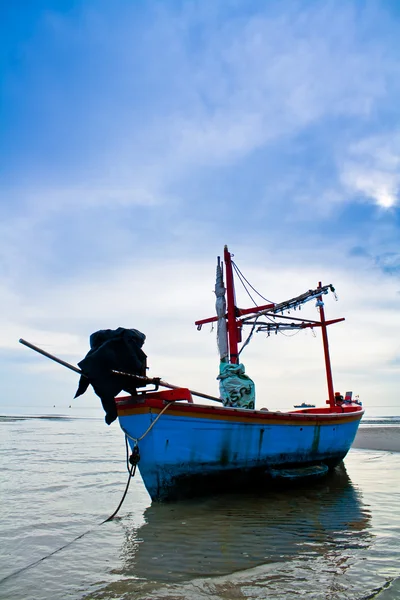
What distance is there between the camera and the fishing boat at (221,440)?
7355 millimetres

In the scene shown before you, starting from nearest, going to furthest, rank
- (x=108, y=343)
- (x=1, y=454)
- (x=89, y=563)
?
1. (x=89, y=563)
2. (x=108, y=343)
3. (x=1, y=454)

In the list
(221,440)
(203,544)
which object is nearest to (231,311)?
(221,440)

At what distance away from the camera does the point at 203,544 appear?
5.33 m

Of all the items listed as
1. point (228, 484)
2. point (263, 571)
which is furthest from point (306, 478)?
point (263, 571)

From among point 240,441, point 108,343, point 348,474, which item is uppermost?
point 108,343

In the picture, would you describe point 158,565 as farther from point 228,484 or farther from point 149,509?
point 228,484

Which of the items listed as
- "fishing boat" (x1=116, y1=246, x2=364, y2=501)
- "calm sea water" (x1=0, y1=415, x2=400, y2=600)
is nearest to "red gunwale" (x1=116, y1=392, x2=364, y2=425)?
"fishing boat" (x1=116, y1=246, x2=364, y2=501)

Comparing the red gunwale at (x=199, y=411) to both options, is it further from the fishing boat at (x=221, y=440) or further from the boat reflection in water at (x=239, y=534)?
the boat reflection in water at (x=239, y=534)

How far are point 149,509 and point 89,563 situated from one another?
9.07 ft

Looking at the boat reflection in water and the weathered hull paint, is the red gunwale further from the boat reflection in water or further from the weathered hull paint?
the boat reflection in water

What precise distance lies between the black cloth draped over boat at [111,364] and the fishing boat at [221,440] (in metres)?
0.46

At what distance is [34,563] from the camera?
4980 millimetres

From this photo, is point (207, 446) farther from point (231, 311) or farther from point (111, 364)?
point (231, 311)

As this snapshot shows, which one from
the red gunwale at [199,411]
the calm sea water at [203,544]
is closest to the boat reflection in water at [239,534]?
the calm sea water at [203,544]
